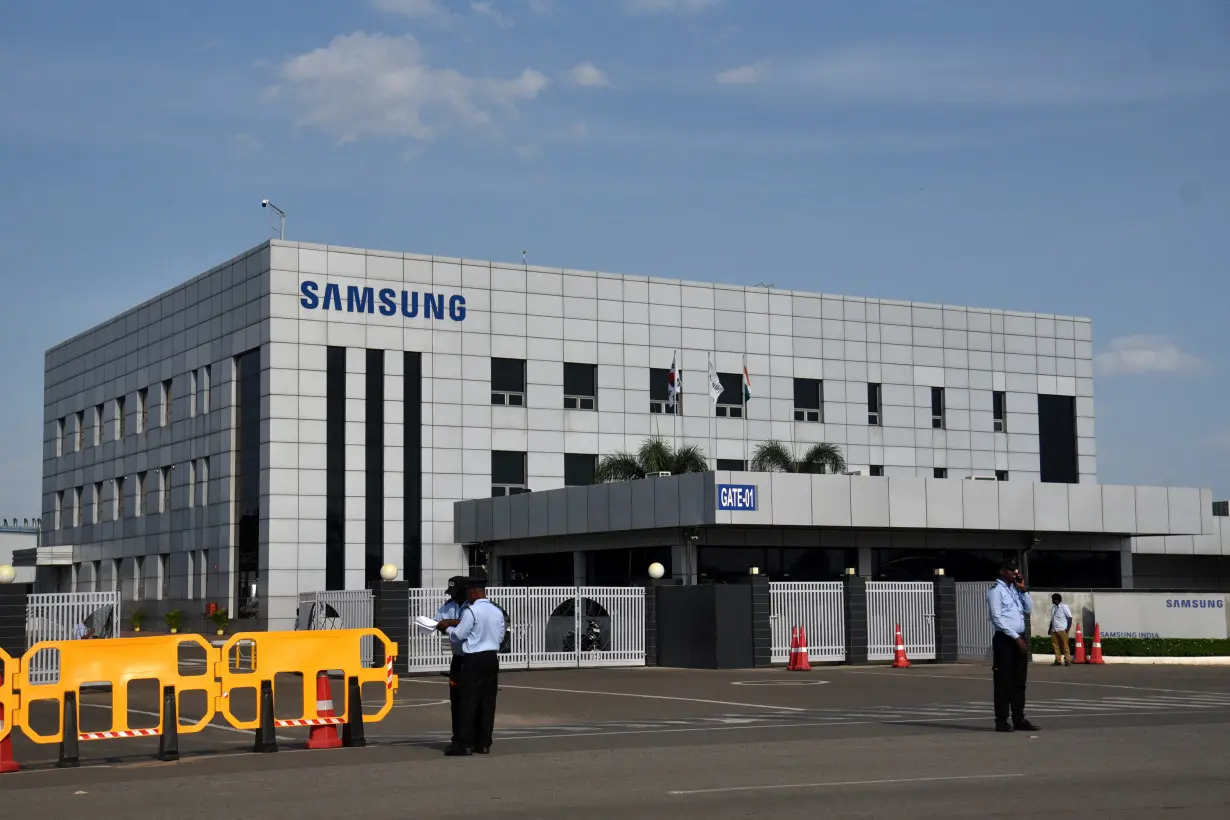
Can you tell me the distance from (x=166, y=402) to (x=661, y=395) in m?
19.7

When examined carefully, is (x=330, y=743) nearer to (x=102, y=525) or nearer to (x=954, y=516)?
(x=954, y=516)

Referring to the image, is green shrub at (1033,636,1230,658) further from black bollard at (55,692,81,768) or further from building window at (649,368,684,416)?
black bollard at (55,692,81,768)

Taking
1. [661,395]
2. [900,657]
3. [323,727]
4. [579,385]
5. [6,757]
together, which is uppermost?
[579,385]

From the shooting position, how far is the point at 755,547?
47.9 meters

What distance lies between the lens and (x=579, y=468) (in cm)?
5756

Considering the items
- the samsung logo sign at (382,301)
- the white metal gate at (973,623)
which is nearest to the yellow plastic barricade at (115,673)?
the white metal gate at (973,623)

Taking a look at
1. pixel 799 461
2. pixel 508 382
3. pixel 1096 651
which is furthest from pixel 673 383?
pixel 1096 651

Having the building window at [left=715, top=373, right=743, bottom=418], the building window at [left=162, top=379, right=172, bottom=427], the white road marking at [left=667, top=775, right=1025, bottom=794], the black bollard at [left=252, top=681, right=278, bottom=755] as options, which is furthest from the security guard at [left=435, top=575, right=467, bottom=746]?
the building window at [left=162, top=379, right=172, bottom=427]

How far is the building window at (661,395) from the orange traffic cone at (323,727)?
41.4m

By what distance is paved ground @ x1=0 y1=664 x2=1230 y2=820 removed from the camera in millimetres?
12062

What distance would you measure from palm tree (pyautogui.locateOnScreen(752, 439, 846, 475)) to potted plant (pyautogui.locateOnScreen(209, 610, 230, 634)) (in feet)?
63.9

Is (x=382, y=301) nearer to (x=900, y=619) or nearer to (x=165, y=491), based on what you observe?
(x=165, y=491)

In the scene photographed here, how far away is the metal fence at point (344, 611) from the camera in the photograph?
36.4 meters

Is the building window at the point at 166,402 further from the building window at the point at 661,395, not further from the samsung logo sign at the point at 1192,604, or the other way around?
the samsung logo sign at the point at 1192,604
